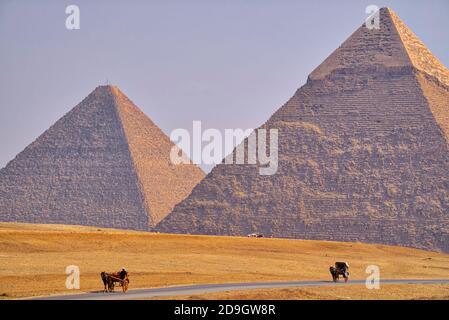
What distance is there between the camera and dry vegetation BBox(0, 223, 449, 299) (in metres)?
49.9

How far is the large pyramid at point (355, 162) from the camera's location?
13262 centimetres

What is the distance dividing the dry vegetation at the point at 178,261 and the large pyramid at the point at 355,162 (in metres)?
31.5

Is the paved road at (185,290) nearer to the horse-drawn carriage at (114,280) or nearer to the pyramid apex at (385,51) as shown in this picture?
the horse-drawn carriage at (114,280)

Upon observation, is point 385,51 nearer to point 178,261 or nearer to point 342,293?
point 178,261

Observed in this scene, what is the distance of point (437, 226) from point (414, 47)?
2811 centimetres

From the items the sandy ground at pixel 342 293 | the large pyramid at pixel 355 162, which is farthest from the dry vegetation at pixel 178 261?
the large pyramid at pixel 355 162

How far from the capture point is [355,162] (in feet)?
463

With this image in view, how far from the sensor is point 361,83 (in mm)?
147000

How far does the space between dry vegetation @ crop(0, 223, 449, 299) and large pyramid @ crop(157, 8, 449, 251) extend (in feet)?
103

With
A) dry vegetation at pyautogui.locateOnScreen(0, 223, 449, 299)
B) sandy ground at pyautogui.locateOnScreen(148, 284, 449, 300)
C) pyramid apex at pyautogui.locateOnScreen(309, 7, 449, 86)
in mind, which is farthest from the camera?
pyramid apex at pyautogui.locateOnScreen(309, 7, 449, 86)

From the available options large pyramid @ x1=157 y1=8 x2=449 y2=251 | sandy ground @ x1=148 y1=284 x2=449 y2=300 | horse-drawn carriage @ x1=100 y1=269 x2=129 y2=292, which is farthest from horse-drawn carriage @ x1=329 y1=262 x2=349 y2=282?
large pyramid @ x1=157 y1=8 x2=449 y2=251

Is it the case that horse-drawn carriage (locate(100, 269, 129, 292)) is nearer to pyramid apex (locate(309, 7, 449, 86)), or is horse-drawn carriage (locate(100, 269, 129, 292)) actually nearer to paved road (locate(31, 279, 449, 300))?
paved road (locate(31, 279, 449, 300))

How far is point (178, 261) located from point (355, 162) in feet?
246
